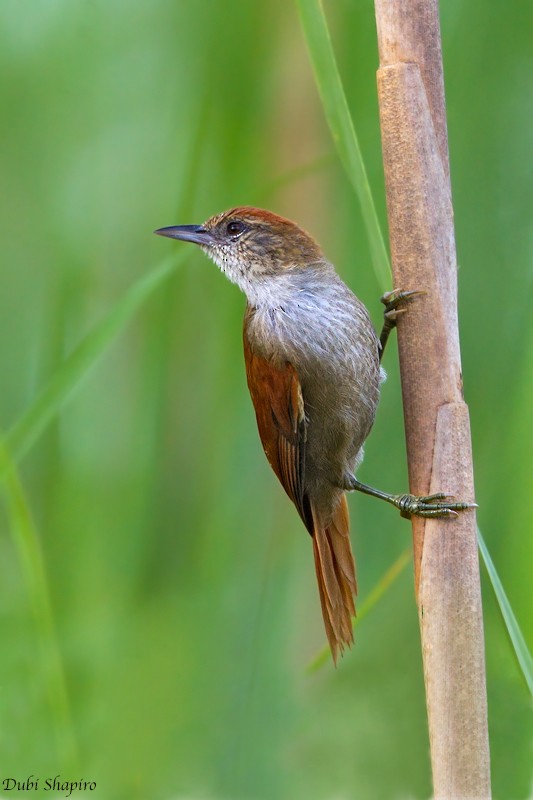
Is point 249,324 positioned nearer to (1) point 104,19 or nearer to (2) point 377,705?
(1) point 104,19

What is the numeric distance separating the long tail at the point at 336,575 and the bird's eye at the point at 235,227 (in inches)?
29.6

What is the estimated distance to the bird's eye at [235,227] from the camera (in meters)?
2.29

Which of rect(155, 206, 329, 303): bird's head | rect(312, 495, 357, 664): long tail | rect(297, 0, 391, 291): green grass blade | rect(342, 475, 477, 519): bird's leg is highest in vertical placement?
rect(297, 0, 391, 291): green grass blade

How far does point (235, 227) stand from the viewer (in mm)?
2303

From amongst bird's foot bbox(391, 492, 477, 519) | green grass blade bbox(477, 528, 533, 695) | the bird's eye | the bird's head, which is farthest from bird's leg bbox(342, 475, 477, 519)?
the bird's eye

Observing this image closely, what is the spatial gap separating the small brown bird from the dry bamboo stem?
0.47m

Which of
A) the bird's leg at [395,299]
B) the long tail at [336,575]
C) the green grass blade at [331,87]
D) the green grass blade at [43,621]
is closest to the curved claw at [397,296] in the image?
the bird's leg at [395,299]

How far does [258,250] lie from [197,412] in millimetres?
462

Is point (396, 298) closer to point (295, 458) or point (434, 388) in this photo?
point (434, 388)

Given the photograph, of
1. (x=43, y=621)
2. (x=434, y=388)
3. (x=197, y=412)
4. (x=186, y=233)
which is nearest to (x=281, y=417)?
(x=197, y=412)

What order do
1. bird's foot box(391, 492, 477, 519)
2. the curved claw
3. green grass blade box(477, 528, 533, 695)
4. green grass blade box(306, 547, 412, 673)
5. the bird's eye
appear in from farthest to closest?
the bird's eye
green grass blade box(306, 547, 412, 673)
the curved claw
bird's foot box(391, 492, 477, 519)
green grass blade box(477, 528, 533, 695)

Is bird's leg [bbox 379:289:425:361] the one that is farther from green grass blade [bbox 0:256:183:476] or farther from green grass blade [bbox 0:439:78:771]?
green grass blade [bbox 0:439:78:771]

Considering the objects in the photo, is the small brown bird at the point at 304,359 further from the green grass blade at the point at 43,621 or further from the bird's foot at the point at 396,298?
the green grass blade at the point at 43,621

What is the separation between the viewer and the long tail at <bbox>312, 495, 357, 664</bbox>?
1.95 meters
